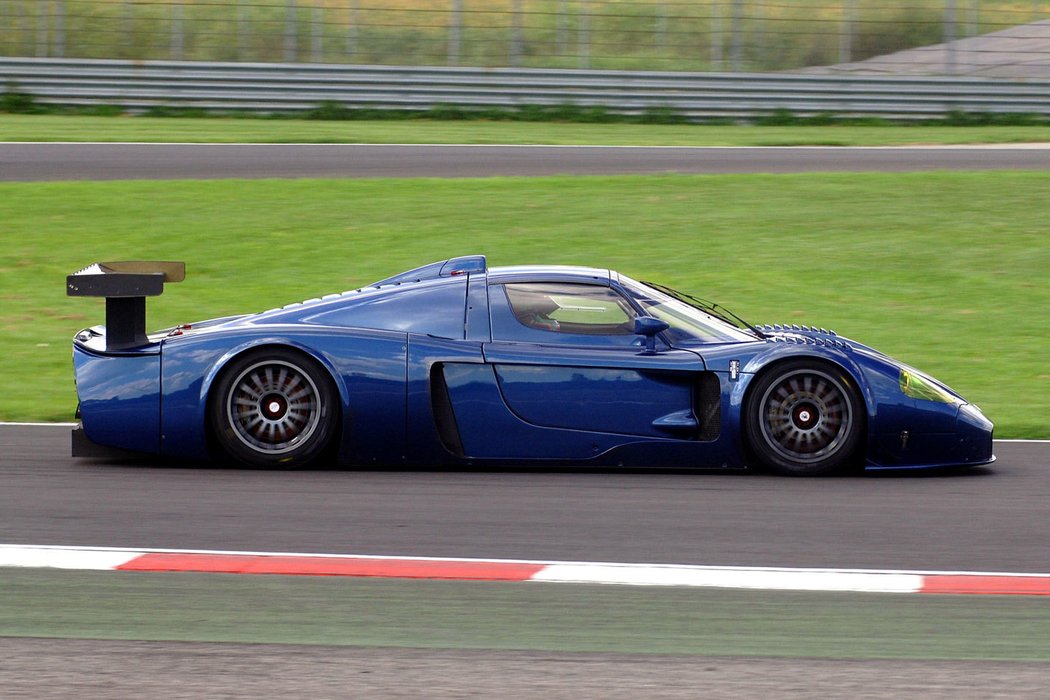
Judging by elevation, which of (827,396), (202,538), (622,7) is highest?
(622,7)

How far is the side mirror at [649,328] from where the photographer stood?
707 centimetres

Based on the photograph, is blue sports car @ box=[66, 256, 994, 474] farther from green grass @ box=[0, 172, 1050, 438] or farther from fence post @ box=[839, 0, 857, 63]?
fence post @ box=[839, 0, 857, 63]

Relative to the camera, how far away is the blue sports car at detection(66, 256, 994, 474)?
23.0ft

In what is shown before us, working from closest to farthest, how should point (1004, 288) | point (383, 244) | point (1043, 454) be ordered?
1. point (1043, 454)
2. point (1004, 288)
3. point (383, 244)

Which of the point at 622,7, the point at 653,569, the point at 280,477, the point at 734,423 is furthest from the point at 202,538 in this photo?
the point at 622,7

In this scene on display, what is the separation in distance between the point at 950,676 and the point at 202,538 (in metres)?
3.08

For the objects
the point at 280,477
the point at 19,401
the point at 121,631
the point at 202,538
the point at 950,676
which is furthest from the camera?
the point at 19,401

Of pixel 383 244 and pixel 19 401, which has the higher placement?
pixel 383 244

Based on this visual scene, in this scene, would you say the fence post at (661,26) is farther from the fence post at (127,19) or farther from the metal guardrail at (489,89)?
the fence post at (127,19)

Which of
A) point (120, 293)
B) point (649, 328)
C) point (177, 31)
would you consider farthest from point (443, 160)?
point (649, 328)

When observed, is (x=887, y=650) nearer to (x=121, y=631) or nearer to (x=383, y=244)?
(x=121, y=631)

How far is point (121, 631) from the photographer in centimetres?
443

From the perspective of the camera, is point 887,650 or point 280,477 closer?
point 887,650

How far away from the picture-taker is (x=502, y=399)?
23.0ft
